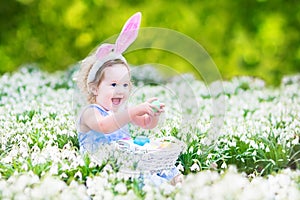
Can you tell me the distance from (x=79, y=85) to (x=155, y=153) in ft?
1.74

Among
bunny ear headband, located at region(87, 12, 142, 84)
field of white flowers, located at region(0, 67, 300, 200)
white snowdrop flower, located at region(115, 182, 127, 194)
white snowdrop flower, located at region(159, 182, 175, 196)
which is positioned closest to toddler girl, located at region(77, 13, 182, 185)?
bunny ear headband, located at region(87, 12, 142, 84)

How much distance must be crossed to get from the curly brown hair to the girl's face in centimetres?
2

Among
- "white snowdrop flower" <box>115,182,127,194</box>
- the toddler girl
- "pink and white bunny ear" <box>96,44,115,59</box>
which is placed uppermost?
"pink and white bunny ear" <box>96,44,115,59</box>

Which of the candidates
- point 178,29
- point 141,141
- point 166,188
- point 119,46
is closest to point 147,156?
point 141,141

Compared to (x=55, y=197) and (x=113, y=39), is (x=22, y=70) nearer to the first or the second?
(x=113, y=39)

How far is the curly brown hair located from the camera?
2855 millimetres

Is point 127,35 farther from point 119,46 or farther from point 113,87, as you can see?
point 113,87

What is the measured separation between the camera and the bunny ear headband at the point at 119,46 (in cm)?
281

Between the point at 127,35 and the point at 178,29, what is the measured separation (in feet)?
12.1

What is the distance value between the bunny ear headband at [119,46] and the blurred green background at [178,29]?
138 inches

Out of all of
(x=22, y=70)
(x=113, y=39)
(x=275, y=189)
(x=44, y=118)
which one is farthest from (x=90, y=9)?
A: (x=275, y=189)

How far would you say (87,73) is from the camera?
2.96 metres

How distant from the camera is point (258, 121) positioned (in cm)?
370

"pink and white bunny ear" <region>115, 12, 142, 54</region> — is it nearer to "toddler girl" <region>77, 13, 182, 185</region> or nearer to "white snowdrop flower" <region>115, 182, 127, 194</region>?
"toddler girl" <region>77, 13, 182, 185</region>
